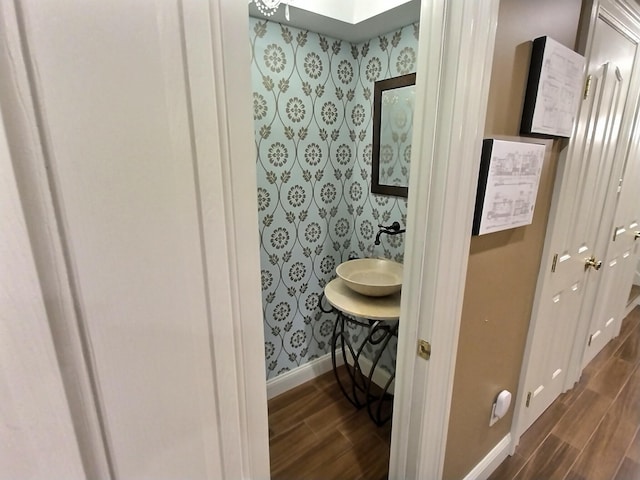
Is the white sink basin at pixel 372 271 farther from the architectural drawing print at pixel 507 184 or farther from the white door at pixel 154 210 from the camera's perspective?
the white door at pixel 154 210

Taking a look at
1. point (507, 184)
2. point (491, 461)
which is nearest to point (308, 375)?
point (491, 461)

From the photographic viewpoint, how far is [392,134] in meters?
1.81

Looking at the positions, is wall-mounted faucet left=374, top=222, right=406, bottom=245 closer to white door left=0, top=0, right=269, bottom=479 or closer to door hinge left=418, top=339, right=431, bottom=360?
door hinge left=418, top=339, right=431, bottom=360

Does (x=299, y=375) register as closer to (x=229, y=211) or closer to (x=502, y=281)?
(x=502, y=281)

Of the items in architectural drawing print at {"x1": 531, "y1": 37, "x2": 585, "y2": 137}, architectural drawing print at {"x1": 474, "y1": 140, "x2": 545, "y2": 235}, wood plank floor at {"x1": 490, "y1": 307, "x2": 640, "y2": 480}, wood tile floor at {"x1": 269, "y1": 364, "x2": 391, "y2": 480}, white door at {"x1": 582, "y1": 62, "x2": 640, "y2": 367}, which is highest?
architectural drawing print at {"x1": 531, "y1": 37, "x2": 585, "y2": 137}

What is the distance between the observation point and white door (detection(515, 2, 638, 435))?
1.32 m

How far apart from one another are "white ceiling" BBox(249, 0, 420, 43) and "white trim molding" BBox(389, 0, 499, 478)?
0.82m

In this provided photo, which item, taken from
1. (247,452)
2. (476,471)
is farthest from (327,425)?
(247,452)

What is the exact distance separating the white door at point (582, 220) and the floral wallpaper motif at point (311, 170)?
74 cm

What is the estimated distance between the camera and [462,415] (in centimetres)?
124

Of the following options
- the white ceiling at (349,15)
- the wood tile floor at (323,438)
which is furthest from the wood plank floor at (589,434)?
the white ceiling at (349,15)

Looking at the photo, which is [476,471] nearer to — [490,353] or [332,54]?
[490,353]

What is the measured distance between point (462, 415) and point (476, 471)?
44 cm

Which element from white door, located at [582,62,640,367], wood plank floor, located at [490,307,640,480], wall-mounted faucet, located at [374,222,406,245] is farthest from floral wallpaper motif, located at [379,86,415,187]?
wood plank floor, located at [490,307,640,480]
